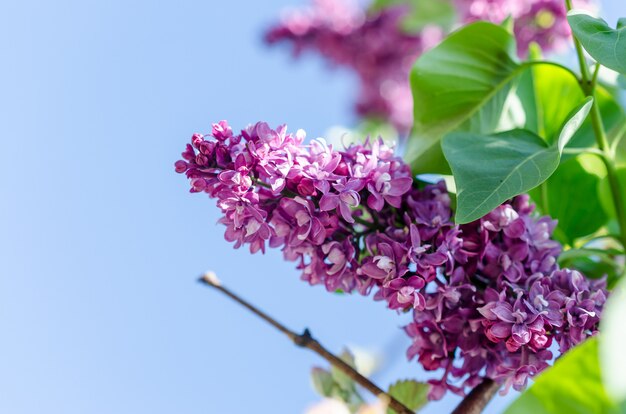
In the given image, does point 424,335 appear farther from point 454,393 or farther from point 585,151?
point 585,151

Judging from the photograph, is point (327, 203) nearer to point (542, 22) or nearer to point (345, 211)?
point (345, 211)

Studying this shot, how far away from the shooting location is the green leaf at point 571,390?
568 millimetres

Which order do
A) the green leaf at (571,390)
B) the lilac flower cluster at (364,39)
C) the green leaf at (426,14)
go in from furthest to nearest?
the lilac flower cluster at (364,39), the green leaf at (426,14), the green leaf at (571,390)

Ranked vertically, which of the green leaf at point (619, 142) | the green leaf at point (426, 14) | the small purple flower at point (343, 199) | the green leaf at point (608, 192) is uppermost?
the green leaf at point (426, 14)

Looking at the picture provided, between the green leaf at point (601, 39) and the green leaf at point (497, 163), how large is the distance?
0.07 meters

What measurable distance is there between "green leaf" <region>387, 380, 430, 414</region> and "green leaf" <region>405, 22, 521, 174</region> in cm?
34

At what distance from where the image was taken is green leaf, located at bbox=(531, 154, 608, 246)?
1278 mm

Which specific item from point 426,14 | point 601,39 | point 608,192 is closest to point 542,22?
point 426,14

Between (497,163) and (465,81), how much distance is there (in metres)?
0.26

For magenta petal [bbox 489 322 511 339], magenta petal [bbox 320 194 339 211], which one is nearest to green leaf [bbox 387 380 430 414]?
magenta petal [bbox 489 322 511 339]

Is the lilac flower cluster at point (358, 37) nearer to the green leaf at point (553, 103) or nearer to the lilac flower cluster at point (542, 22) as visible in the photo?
the lilac flower cluster at point (542, 22)

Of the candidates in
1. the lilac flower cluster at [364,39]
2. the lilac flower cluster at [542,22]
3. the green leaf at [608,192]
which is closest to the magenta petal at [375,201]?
the green leaf at [608,192]

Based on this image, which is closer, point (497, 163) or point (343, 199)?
point (343, 199)

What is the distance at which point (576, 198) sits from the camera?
50.5 inches
